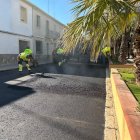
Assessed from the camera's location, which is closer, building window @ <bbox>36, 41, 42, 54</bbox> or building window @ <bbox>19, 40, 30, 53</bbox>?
building window @ <bbox>19, 40, 30, 53</bbox>

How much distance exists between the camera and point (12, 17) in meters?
→ 23.5

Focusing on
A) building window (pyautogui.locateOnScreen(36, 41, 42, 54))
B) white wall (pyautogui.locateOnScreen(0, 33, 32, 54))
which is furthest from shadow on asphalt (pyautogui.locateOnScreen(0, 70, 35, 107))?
building window (pyautogui.locateOnScreen(36, 41, 42, 54))

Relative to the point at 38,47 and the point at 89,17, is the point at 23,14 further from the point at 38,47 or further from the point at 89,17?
the point at 89,17

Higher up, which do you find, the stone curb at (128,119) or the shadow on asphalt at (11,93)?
the stone curb at (128,119)

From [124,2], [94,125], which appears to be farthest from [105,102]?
[124,2]

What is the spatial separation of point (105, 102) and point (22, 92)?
9.56 ft

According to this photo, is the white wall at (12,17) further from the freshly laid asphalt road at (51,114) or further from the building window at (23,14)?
the freshly laid asphalt road at (51,114)

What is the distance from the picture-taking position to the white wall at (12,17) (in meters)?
22.0

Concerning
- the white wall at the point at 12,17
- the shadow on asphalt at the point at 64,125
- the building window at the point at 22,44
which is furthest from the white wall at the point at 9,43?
the shadow on asphalt at the point at 64,125

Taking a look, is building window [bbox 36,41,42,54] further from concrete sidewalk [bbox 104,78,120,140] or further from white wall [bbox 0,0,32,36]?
concrete sidewalk [bbox 104,78,120,140]

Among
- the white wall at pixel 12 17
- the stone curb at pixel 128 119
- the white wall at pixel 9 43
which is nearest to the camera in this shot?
the stone curb at pixel 128 119

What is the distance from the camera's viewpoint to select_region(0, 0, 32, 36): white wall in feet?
72.3

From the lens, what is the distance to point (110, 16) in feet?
21.0

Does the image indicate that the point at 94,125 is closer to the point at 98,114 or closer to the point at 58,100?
the point at 98,114
